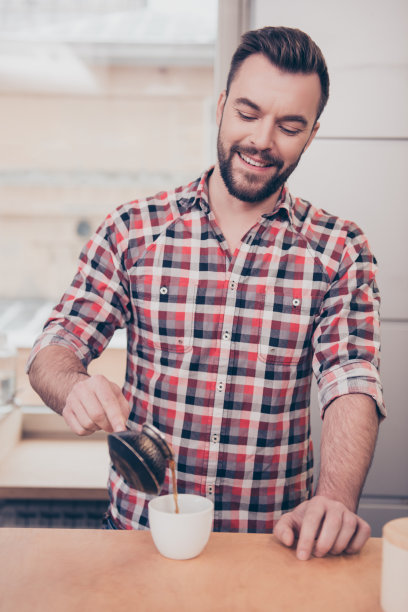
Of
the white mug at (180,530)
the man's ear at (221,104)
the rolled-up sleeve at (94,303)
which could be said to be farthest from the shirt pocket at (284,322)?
the white mug at (180,530)

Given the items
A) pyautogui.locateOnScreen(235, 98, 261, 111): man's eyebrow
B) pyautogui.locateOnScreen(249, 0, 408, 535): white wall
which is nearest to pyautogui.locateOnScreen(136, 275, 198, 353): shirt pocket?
pyautogui.locateOnScreen(235, 98, 261, 111): man's eyebrow

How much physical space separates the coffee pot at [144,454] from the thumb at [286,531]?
0.25 meters

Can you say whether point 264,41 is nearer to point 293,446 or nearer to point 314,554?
point 293,446

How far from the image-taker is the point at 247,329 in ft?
4.73

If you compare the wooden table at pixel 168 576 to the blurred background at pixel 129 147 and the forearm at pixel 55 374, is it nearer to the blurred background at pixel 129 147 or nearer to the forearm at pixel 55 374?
the forearm at pixel 55 374

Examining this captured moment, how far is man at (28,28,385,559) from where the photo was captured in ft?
4.59

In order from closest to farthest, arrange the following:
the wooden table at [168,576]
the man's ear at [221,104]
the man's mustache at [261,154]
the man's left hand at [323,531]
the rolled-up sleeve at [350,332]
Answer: the wooden table at [168,576]
the man's left hand at [323,531]
the rolled-up sleeve at [350,332]
the man's mustache at [261,154]
the man's ear at [221,104]

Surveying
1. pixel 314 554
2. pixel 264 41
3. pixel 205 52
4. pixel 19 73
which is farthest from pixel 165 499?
pixel 19 73

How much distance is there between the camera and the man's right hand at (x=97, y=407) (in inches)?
40.3

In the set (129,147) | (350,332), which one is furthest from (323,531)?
(129,147)

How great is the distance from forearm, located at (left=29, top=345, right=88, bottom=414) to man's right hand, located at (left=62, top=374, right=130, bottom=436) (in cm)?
14

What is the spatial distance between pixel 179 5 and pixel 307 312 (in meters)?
1.47

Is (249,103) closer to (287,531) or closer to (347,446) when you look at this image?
(347,446)

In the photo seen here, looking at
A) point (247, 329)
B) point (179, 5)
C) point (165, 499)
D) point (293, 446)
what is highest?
point (179, 5)
